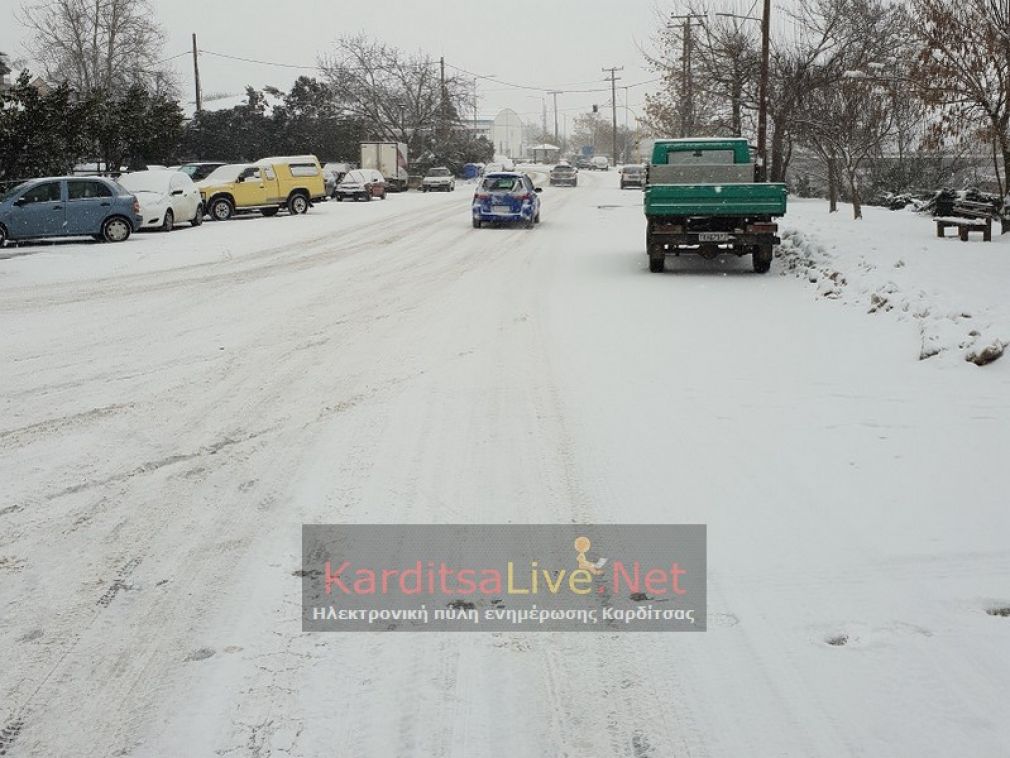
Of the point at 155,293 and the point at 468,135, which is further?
the point at 468,135

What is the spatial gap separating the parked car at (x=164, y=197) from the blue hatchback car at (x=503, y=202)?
7875mm

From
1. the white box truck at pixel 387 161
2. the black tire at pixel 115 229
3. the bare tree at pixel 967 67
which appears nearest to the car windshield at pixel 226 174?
the black tire at pixel 115 229

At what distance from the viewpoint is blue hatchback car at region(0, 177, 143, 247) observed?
20672 mm

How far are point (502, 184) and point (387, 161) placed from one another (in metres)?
31.3

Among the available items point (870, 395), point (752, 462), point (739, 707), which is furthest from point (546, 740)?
point (870, 395)

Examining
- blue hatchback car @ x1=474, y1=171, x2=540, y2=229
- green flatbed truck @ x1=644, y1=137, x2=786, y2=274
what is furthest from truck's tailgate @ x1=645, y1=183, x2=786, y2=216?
blue hatchback car @ x1=474, y1=171, x2=540, y2=229

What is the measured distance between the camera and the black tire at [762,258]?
52.2ft

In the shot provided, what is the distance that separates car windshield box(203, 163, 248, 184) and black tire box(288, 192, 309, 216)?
193 centimetres

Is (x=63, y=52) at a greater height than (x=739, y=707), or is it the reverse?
(x=63, y=52)

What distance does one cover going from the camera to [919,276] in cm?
1222

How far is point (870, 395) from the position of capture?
7715 mm

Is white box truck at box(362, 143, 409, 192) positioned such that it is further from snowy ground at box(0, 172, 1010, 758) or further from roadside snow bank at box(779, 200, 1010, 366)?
snowy ground at box(0, 172, 1010, 758)

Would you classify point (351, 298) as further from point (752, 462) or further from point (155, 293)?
point (752, 462)

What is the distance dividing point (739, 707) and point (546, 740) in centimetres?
70
